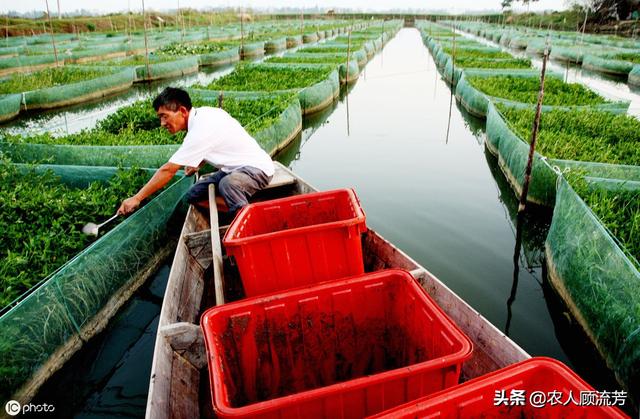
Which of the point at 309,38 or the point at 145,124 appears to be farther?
the point at 309,38

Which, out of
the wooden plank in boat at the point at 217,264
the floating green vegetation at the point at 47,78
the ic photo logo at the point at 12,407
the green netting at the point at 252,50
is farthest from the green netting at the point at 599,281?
the green netting at the point at 252,50

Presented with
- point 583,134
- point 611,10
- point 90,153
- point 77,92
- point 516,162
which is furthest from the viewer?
point 611,10

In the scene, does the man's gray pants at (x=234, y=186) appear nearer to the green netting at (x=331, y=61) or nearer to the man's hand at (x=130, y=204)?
the man's hand at (x=130, y=204)

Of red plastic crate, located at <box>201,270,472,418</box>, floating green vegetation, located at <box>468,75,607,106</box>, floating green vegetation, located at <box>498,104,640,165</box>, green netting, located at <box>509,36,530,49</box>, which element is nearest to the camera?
red plastic crate, located at <box>201,270,472,418</box>

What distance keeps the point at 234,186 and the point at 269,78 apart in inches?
418

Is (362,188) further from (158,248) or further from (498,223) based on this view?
(158,248)

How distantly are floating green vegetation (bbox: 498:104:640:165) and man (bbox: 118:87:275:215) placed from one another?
5.24 metres

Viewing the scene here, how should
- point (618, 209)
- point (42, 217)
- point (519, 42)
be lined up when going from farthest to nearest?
point (519, 42), point (618, 209), point (42, 217)

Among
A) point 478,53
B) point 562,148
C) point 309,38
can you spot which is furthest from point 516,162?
point 309,38

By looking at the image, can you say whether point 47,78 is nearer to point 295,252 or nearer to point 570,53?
point 295,252

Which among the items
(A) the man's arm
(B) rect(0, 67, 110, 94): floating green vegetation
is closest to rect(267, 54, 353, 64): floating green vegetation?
(B) rect(0, 67, 110, 94): floating green vegetation

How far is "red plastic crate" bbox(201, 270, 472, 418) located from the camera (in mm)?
2053

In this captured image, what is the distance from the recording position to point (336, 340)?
110 inches

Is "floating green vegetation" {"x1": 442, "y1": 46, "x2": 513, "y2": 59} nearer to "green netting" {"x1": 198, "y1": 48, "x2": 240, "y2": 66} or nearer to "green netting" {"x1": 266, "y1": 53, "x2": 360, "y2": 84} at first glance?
"green netting" {"x1": 266, "y1": 53, "x2": 360, "y2": 84}
